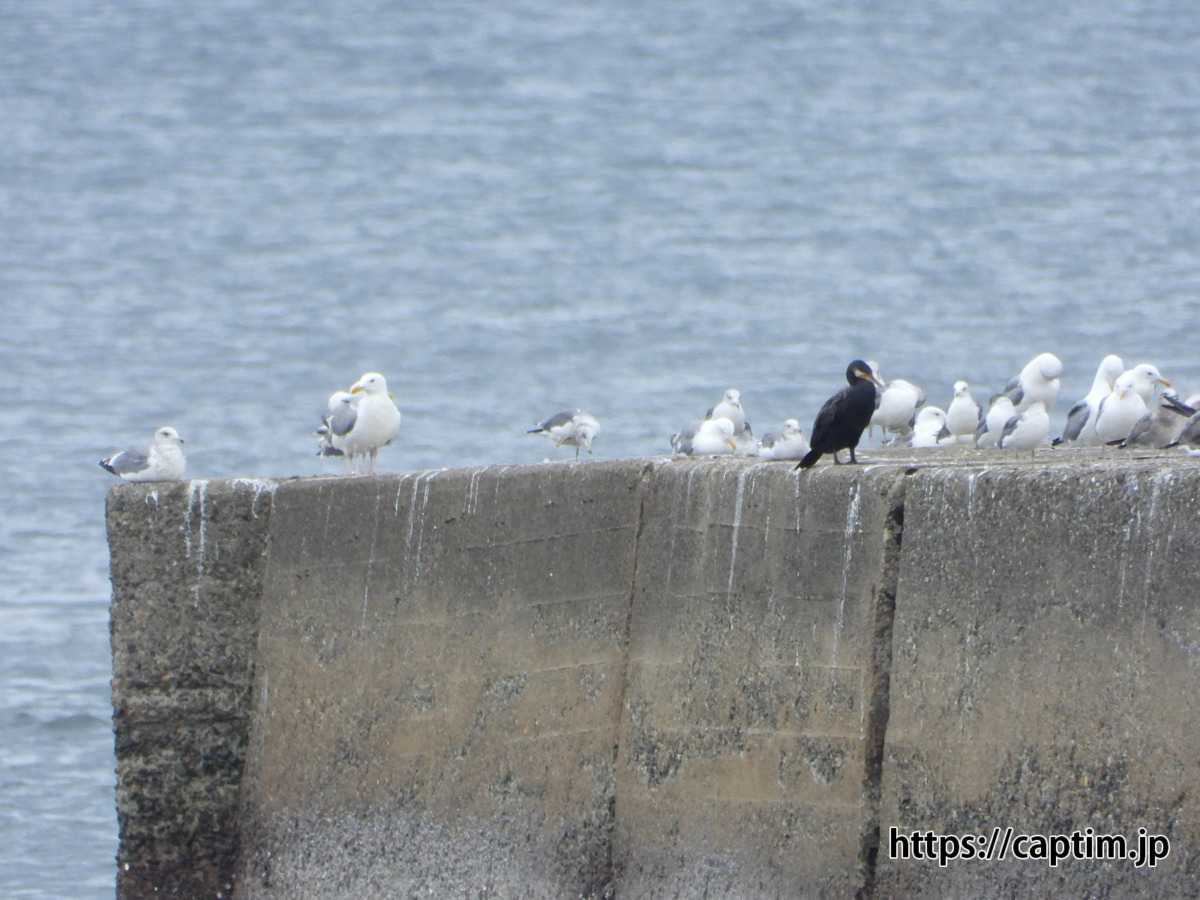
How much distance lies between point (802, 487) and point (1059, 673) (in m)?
1.09

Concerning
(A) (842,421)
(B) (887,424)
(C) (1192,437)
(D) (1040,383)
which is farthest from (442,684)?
(B) (887,424)

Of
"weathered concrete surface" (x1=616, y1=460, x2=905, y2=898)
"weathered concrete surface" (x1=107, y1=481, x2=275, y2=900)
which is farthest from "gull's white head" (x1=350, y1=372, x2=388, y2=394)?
"weathered concrete surface" (x1=616, y1=460, x2=905, y2=898)

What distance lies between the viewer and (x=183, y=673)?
663 cm

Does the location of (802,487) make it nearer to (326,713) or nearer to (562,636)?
(562,636)

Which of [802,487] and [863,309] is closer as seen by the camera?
[802,487]

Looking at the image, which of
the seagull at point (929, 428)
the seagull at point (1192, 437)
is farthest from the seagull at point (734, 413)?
the seagull at point (1192, 437)

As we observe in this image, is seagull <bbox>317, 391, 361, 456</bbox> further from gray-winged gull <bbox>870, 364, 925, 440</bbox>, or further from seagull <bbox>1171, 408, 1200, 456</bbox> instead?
seagull <bbox>1171, 408, 1200, 456</bbox>

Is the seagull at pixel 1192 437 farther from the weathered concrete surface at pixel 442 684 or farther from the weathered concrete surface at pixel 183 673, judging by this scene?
the weathered concrete surface at pixel 183 673

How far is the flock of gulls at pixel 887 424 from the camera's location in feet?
20.9

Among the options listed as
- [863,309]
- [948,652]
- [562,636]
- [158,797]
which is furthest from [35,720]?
[863,309]

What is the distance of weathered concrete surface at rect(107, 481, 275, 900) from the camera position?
21.5ft

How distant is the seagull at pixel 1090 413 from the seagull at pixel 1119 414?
7.6 inches

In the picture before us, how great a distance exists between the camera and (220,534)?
6699 mm

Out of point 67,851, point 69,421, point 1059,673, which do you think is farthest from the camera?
point 69,421
